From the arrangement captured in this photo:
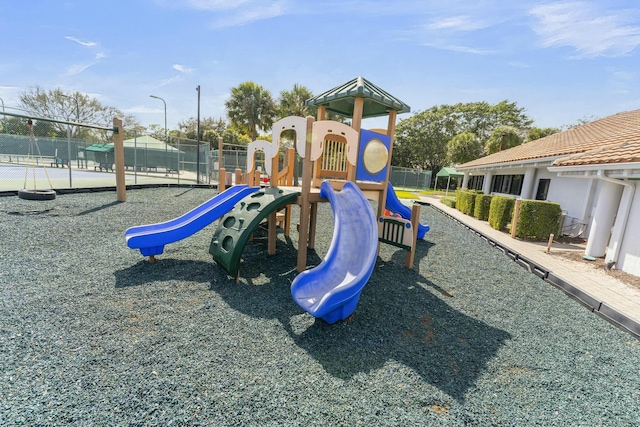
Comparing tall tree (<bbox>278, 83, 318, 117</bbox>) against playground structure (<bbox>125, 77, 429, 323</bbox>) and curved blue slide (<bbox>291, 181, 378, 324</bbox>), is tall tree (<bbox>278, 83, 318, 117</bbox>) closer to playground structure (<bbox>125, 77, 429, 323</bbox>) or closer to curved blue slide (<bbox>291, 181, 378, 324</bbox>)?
playground structure (<bbox>125, 77, 429, 323</bbox>)

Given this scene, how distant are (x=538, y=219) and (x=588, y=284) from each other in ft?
12.0

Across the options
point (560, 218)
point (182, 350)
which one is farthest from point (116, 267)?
point (560, 218)

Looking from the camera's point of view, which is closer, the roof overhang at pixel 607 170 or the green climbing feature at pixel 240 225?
the green climbing feature at pixel 240 225

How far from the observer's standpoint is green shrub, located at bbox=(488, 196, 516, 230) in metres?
9.16

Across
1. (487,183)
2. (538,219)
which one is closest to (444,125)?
(487,183)

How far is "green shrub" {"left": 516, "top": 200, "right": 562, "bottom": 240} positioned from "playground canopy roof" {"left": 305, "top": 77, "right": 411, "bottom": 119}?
519 cm

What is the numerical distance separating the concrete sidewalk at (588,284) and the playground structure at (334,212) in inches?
97.8

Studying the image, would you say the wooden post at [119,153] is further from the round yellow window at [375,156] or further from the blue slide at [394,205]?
the blue slide at [394,205]

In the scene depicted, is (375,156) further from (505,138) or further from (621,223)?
(505,138)

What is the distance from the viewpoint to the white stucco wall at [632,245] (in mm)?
5336

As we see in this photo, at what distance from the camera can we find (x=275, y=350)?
2670 mm

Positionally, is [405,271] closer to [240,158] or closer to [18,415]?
[18,415]

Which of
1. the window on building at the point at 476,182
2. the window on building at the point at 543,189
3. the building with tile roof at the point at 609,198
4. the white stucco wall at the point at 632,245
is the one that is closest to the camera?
the white stucco wall at the point at 632,245

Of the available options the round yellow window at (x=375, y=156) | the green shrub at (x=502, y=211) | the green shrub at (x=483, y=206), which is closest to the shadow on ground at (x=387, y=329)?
the round yellow window at (x=375, y=156)
